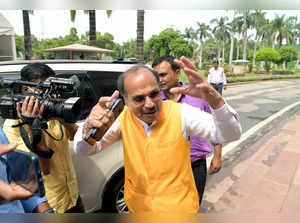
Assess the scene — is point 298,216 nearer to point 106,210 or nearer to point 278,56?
point 106,210

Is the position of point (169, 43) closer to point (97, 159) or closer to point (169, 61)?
point (169, 61)

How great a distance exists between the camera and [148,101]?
45.6 inches

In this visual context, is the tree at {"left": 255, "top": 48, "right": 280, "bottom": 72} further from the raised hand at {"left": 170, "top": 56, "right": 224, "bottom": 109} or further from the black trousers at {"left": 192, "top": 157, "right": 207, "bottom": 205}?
the raised hand at {"left": 170, "top": 56, "right": 224, "bottom": 109}

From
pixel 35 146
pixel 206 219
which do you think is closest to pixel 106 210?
pixel 35 146

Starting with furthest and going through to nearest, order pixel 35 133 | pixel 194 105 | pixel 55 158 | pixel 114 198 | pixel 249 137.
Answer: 1. pixel 249 137
2. pixel 114 198
3. pixel 194 105
4. pixel 55 158
5. pixel 35 133

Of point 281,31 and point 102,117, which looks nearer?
point 102,117

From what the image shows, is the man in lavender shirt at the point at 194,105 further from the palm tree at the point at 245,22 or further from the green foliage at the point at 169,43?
the green foliage at the point at 169,43

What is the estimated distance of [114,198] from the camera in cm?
234

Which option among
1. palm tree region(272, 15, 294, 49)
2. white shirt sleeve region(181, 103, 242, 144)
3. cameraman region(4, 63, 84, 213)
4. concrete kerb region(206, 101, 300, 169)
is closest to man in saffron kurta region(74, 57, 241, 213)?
white shirt sleeve region(181, 103, 242, 144)

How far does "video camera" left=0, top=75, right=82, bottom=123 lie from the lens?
1.13m

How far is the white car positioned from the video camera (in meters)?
0.96

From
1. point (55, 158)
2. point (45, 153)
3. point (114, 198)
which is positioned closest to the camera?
point (45, 153)

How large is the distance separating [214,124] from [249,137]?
4638 mm

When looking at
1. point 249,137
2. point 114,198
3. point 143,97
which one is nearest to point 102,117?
point 143,97
